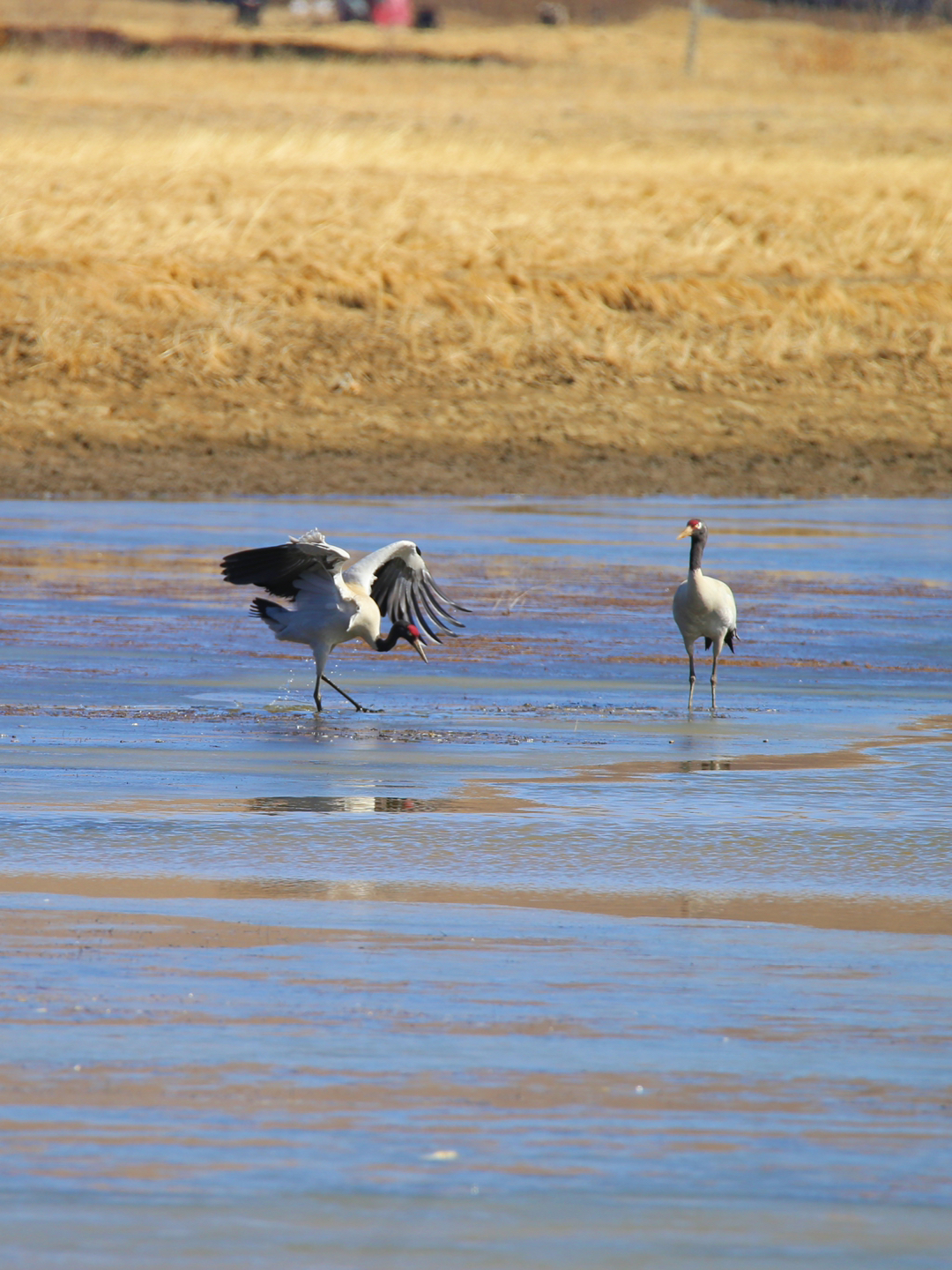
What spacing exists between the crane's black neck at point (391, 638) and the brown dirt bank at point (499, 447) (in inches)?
315

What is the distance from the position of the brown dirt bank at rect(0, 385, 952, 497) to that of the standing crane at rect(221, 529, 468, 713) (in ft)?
26.7

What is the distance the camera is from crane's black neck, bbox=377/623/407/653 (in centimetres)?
1146

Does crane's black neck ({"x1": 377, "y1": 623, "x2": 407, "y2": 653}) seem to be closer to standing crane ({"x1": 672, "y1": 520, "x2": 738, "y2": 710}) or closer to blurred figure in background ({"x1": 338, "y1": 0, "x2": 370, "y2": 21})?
standing crane ({"x1": 672, "y1": 520, "x2": 738, "y2": 710})

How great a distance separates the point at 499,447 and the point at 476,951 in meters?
15.3

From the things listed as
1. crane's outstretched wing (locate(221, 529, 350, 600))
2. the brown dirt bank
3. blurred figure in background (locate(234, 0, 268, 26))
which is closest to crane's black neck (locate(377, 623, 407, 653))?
crane's outstretched wing (locate(221, 529, 350, 600))

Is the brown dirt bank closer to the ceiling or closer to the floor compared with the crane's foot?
closer to the ceiling

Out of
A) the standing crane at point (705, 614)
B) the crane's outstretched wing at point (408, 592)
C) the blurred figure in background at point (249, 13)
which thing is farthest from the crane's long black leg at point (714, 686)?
the blurred figure in background at point (249, 13)

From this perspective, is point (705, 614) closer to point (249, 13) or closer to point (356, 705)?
point (356, 705)

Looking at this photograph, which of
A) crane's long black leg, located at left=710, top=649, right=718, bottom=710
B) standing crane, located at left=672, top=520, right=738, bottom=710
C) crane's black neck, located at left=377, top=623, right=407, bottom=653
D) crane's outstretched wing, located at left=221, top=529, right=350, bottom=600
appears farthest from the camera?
crane's black neck, located at left=377, top=623, right=407, bottom=653

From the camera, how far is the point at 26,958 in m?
5.93

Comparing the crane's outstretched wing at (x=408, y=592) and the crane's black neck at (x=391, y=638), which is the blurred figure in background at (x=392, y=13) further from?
the crane's black neck at (x=391, y=638)

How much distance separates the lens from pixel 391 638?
11562 mm

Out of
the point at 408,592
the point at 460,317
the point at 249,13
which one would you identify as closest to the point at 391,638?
the point at 408,592

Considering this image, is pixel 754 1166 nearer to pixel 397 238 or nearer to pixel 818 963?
pixel 818 963
